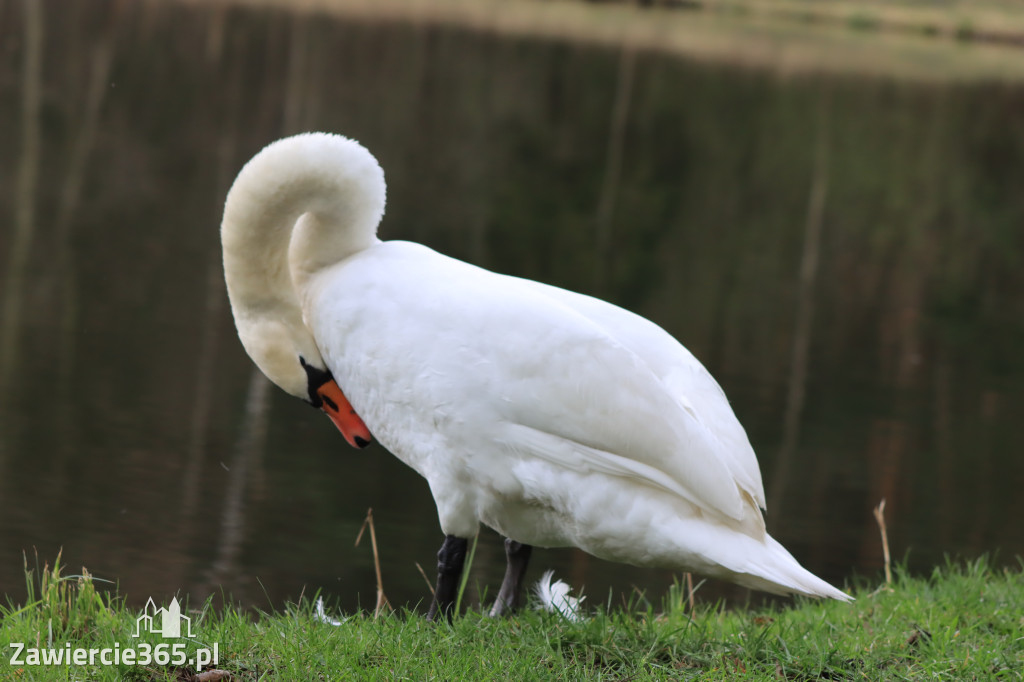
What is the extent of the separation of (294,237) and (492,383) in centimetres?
96

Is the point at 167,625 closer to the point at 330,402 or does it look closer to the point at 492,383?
the point at 330,402

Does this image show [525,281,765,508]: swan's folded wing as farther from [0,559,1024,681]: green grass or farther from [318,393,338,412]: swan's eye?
[318,393,338,412]: swan's eye

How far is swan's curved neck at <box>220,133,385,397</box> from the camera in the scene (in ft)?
13.3

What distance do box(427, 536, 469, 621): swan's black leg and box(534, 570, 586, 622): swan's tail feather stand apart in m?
0.32

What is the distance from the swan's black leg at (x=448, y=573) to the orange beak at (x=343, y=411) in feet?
1.48

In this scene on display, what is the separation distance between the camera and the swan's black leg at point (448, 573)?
3996 millimetres

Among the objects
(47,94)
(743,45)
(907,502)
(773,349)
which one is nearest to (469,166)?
(47,94)

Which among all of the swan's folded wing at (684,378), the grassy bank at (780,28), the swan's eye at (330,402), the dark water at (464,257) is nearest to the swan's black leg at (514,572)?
the swan's eye at (330,402)

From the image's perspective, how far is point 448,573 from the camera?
13.3 feet

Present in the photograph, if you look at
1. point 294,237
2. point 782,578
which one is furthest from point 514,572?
point 294,237

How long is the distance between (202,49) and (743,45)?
2084 centimetres

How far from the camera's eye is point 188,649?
11.7ft

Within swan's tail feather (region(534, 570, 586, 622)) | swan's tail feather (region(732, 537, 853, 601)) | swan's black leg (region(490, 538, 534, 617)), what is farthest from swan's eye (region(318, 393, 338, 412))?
swan's tail feather (region(732, 537, 853, 601))

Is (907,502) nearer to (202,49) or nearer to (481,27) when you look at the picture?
(202,49)
